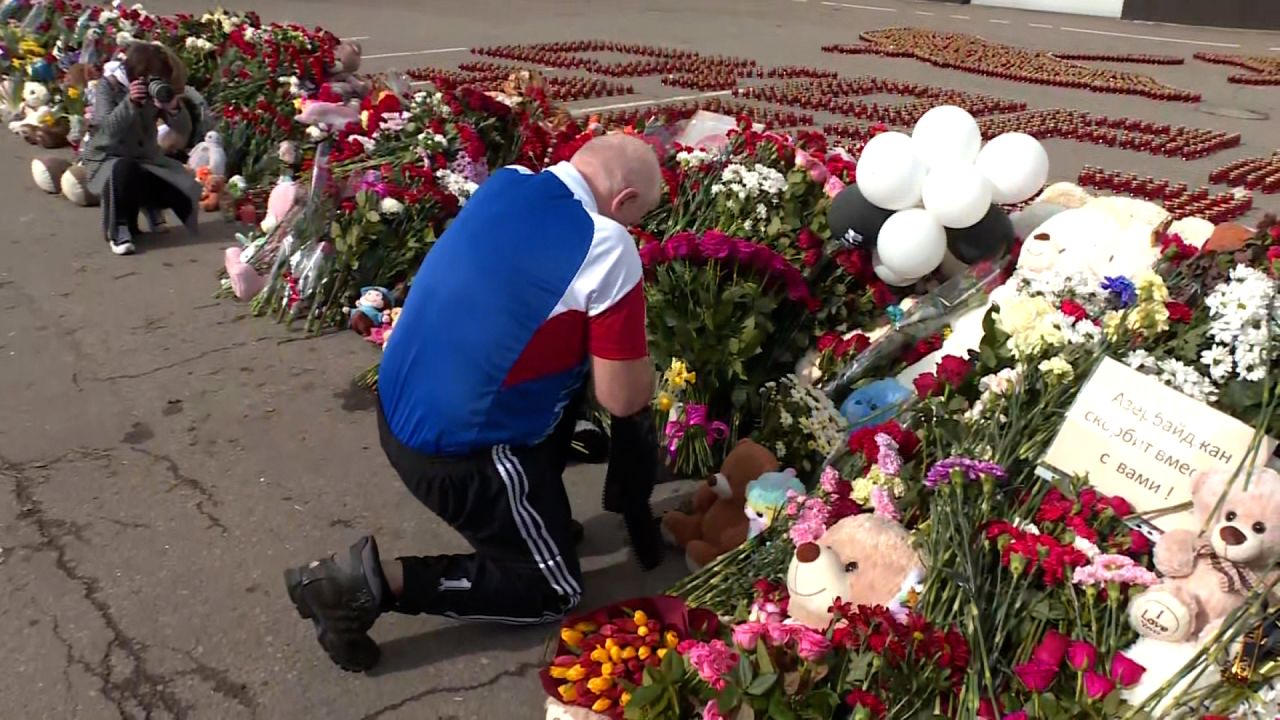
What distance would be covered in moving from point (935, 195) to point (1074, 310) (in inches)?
37.5

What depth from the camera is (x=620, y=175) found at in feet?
8.57

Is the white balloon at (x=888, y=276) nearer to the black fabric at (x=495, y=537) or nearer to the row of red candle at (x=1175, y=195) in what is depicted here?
the black fabric at (x=495, y=537)

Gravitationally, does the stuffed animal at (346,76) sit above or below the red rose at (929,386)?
above

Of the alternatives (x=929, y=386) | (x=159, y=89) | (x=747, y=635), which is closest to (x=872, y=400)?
→ (x=929, y=386)

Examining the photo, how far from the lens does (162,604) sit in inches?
111

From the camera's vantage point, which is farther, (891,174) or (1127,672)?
(891,174)

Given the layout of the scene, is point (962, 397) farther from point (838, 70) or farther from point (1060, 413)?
point (838, 70)

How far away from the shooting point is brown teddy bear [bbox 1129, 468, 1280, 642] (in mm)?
2041

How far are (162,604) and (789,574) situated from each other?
1.74m

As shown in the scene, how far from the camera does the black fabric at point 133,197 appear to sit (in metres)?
5.48

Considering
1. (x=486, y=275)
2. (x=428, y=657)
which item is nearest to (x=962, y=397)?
(x=486, y=275)

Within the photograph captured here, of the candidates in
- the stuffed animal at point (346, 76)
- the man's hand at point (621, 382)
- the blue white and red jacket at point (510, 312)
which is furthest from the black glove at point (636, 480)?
the stuffed animal at point (346, 76)

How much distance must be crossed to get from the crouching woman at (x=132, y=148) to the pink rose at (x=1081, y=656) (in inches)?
205

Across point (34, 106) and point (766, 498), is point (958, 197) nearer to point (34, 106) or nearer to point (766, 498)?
point (766, 498)
